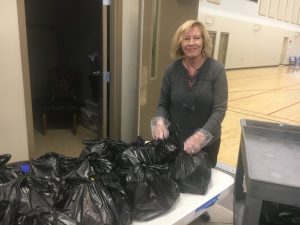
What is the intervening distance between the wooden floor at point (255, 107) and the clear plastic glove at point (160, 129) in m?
1.54

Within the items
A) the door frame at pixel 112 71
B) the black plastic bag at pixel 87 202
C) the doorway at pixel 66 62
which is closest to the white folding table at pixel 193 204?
the black plastic bag at pixel 87 202

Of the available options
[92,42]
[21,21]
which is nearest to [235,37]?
[92,42]

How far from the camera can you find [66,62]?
4.46 m

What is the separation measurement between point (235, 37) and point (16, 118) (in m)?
9.10

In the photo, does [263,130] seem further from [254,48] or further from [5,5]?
[254,48]

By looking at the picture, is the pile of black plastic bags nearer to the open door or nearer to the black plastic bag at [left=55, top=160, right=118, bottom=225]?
the black plastic bag at [left=55, top=160, right=118, bottom=225]

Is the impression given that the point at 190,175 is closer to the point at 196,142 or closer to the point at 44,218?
the point at 196,142

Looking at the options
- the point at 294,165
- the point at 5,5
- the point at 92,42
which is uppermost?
the point at 5,5

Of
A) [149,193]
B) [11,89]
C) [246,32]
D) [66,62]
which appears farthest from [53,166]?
[246,32]

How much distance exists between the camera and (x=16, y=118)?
233cm

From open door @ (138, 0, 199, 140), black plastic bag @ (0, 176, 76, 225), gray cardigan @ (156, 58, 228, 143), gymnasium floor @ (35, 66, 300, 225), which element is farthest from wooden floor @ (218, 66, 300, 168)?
black plastic bag @ (0, 176, 76, 225)

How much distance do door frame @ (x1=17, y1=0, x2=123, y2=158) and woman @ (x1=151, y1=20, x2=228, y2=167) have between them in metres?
1.16

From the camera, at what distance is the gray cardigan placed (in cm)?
156

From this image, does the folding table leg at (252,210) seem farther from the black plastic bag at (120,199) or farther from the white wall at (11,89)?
the white wall at (11,89)
